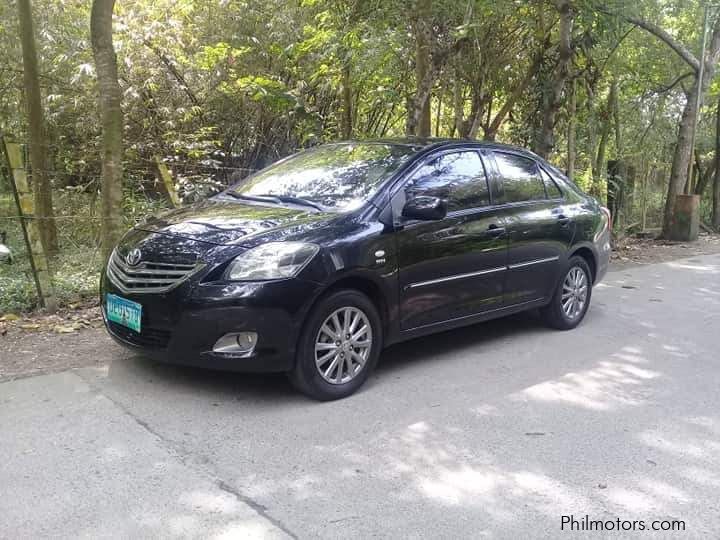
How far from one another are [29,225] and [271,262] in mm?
2830

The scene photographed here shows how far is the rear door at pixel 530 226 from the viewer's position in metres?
5.61

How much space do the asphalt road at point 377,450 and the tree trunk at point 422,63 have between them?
4.67 metres

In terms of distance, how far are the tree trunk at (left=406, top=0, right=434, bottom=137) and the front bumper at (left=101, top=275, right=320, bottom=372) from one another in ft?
18.6

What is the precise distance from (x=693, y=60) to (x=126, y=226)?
1116 centimetres

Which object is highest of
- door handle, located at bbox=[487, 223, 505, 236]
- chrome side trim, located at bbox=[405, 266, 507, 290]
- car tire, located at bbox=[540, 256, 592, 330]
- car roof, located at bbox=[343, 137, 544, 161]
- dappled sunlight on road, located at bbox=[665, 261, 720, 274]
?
car roof, located at bbox=[343, 137, 544, 161]

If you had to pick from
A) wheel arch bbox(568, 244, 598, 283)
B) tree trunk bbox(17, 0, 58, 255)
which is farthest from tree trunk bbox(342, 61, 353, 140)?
wheel arch bbox(568, 244, 598, 283)

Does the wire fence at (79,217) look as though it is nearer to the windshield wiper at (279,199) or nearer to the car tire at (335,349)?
the windshield wiper at (279,199)

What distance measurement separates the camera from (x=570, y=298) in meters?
6.37

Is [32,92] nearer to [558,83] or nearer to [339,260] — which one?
[339,260]

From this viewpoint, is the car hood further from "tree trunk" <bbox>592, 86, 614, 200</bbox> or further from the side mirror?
"tree trunk" <bbox>592, 86, 614, 200</bbox>

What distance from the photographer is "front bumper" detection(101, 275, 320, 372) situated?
13.0ft

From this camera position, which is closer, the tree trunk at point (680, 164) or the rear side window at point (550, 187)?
the rear side window at point (550, 187)

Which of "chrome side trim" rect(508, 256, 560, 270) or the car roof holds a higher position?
the car roof

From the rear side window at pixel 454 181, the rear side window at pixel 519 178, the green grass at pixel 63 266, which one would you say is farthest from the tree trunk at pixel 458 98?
the green grass at pixel 63 266
